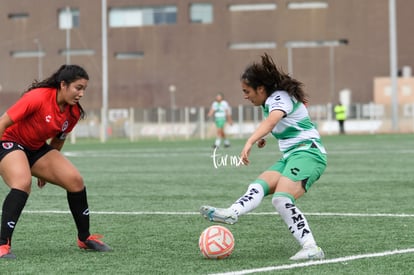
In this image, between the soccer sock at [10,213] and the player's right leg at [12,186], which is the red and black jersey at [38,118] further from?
the soccer sock at [10,213]

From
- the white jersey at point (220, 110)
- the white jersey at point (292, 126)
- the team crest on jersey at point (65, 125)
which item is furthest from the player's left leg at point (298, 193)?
the white jersey at point (220, 110)

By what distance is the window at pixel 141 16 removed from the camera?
3081 inches

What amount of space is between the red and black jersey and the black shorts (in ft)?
0.13

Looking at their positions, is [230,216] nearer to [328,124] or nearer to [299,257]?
[299,257]

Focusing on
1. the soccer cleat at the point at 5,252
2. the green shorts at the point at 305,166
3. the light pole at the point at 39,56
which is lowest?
the soccer cleat at the point at 5,252

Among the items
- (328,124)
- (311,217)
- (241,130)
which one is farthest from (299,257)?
(328,124)

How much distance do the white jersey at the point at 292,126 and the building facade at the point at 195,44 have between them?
6659 centimetres

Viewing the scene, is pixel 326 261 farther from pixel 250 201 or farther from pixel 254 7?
pixel 254 7

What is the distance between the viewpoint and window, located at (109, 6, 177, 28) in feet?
257

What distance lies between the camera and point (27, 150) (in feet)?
27.1

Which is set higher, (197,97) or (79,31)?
(79,31)

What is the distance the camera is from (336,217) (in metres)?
10.8

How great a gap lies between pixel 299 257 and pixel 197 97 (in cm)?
7024

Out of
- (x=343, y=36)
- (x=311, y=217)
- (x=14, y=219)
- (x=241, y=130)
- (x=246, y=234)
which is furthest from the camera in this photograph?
(x=343, y=36)
